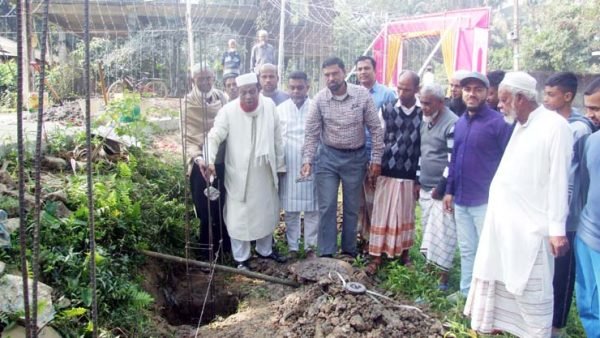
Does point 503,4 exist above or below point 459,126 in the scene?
above

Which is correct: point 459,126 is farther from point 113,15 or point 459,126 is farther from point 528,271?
point 113,15

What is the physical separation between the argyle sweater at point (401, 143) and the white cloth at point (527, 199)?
1369 millimetres

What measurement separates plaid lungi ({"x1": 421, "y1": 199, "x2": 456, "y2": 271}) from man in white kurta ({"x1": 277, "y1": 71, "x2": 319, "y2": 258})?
1.15 meters

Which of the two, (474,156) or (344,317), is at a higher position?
(474,156)

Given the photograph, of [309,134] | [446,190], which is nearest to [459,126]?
[446,190]

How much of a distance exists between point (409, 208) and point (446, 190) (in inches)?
29.1

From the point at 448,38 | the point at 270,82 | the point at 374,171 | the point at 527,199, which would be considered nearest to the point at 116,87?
the point at 270,82

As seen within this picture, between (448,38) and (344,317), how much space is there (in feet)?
27.0

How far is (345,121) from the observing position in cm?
433

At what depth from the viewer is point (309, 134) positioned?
4445 mm

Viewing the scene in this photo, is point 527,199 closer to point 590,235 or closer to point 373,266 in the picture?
point 590,235

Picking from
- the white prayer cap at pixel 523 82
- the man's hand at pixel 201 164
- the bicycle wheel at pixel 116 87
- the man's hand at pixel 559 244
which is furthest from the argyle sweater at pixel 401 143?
the bicycle wheel at pixel 116 87

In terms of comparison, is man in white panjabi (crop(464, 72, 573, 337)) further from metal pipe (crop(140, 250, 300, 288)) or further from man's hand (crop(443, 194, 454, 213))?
metal pipe (crop(140, 250, 300, 288))

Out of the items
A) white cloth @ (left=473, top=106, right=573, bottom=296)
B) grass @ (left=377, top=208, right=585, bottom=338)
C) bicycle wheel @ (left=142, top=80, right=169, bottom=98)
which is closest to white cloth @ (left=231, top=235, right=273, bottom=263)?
grass @ (left=377, top=208, right=585, bottom=338)
